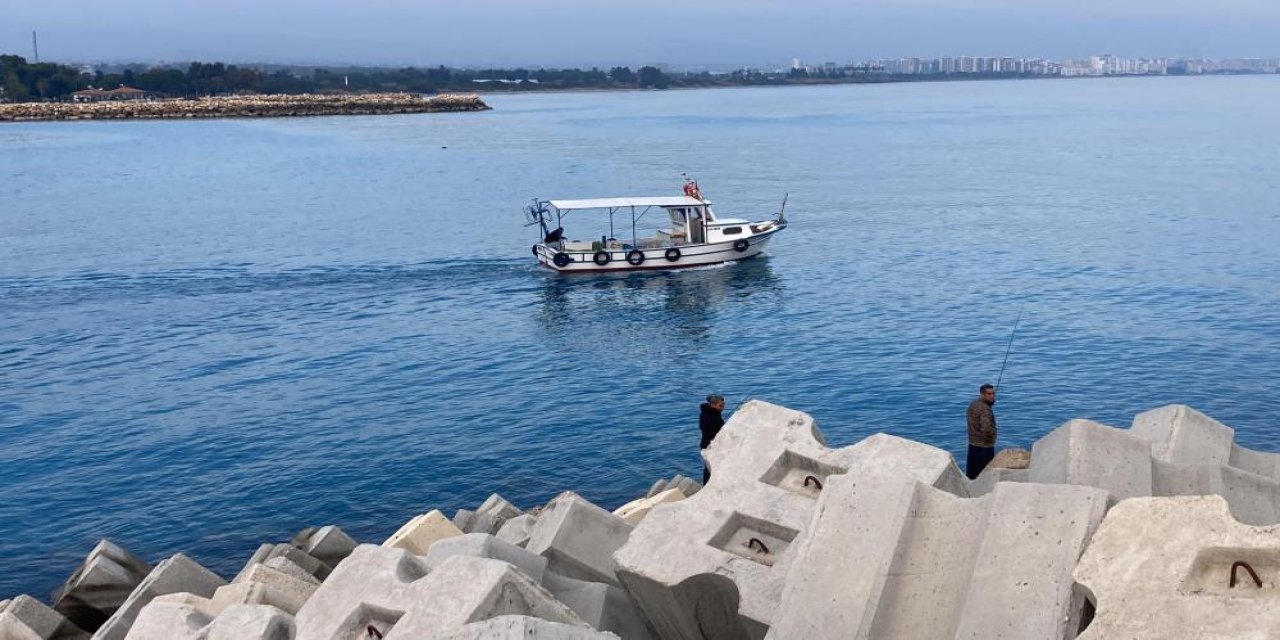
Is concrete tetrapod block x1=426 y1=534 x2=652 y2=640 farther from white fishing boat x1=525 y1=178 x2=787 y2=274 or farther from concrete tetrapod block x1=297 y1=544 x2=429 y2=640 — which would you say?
white fishing boat x1=525 y1=178 x2=787 y2=274

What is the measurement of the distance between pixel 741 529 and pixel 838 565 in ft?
4.95

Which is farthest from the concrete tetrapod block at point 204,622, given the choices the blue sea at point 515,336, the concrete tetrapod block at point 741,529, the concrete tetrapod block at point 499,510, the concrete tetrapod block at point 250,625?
the blue sea at point 515,336

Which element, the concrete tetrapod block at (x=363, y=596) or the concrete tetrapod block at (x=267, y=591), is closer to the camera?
the concrete tetrapod block at (x=363, y=596)

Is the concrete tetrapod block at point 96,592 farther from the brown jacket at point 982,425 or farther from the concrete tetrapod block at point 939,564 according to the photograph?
the brown jacket at point 982,425

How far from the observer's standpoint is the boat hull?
4281 cm

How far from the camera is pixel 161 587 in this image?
38.5ft

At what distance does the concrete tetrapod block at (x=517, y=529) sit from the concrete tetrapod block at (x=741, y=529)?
3.90 metres

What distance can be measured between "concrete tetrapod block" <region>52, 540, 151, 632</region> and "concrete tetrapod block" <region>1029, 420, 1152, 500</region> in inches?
381

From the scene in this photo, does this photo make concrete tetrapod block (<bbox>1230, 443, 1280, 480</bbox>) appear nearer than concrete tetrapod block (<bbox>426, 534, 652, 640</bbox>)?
No

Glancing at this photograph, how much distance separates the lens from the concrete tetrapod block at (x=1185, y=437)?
1152 centimetres

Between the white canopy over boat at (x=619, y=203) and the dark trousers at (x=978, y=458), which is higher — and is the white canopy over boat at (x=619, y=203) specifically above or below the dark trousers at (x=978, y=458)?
above

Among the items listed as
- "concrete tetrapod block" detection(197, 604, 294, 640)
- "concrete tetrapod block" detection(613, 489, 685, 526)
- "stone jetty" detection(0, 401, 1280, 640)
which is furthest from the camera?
"concrete tetrapod block" detection(613, 489, 685, 526)

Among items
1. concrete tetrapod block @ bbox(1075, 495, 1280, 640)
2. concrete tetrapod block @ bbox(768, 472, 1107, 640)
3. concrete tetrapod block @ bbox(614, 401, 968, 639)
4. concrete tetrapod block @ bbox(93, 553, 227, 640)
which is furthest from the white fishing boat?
concrete tetrapod block @ bbox(1075, 495, 1280, 640)

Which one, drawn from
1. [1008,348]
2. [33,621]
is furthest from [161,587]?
[1008,348]
